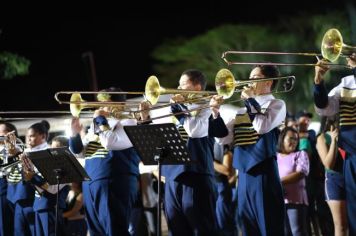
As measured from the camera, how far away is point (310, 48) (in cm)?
2959

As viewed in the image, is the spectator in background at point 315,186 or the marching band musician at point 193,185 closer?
the marching band musician at point 193,185

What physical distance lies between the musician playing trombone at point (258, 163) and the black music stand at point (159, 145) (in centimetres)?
70

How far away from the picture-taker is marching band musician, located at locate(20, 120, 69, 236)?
437 inches

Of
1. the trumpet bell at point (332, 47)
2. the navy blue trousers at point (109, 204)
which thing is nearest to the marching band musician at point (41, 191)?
the navy blue trousers at point (109, 204)

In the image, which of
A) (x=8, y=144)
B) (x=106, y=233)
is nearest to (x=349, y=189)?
(x=106, y=233)

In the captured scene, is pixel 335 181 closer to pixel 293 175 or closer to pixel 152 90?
pixel 293 175

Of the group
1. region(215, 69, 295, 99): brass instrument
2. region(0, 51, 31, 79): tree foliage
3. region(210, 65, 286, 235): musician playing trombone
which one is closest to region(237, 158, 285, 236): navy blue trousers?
region(210, 65, 286, 235): musician playing trombone

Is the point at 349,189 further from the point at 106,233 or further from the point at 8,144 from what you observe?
Answer: the point at 8,144

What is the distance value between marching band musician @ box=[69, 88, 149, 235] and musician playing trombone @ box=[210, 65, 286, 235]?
1725 millimetres

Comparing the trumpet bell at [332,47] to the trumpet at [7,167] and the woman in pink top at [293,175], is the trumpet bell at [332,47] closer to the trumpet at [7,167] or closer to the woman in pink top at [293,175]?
the woman in pink top at [293,175]

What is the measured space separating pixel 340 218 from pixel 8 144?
191 inches

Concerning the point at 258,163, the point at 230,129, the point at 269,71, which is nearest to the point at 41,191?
the point at 230,129

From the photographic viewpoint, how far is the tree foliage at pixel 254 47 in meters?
28.9

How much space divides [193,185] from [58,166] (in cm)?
173
